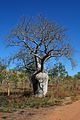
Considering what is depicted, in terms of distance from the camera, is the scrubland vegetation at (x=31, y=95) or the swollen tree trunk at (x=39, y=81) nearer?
the scrubland vegetation at (x=31, y=95)

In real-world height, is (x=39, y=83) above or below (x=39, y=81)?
below

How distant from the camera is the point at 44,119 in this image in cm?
945

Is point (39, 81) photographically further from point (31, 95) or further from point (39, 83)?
point (31, 95)

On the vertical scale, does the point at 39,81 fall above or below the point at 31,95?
above

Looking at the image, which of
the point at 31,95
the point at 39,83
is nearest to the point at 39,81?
the point at 39,83

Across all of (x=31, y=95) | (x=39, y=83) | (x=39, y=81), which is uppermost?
(x=39, y=81)

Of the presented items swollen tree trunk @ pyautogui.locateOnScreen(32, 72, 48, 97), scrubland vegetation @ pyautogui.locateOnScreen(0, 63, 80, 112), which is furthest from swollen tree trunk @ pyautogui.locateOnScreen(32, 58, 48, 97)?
scrubland vegetation @ pyautogui.locateOnScreen(0, 63, 80, 112)

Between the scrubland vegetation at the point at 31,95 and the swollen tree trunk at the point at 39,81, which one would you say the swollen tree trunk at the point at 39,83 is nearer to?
the swollen tree trunk at the point at 39,81

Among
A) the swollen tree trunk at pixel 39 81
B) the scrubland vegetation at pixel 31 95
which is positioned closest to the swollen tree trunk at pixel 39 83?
the swollen tree trunk at pixel 39 81

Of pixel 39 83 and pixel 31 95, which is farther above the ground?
pixel 39 83

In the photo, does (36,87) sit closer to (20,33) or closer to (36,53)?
(36,53)

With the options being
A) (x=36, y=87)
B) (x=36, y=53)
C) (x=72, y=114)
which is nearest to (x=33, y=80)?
(x=36, y=87)

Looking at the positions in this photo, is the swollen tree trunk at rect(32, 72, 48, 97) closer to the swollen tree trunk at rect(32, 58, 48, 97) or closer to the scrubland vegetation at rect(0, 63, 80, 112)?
the swollen tree trunk at rect(32, 58, 48, 97)

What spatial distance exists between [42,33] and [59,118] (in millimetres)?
9899
